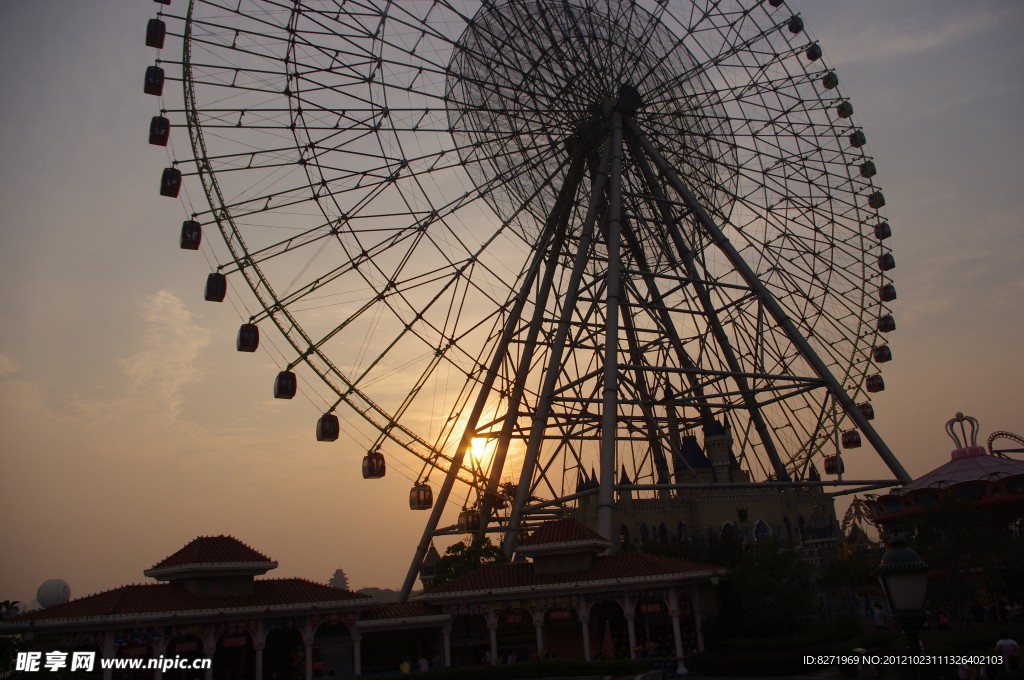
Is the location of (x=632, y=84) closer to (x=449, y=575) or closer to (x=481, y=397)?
(x=481, y=397)

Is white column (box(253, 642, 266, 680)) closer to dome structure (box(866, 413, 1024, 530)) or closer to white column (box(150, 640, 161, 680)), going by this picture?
white column (box(150, 640, 161, 680))

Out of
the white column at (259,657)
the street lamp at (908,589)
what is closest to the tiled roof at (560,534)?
the white column at (259,657)

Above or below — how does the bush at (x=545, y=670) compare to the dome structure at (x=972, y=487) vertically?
below

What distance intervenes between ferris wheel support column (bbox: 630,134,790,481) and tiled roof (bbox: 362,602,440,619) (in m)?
17.2

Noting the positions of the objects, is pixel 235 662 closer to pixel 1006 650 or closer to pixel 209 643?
pixel 209 643

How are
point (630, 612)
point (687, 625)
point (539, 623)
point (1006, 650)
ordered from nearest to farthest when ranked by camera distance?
point (1006, 650)
point (630, 612)
point (539, 623)
point (687, 625)

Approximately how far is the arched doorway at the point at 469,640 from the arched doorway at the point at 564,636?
8.00ft

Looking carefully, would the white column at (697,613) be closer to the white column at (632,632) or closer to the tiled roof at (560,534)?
the white column at (632,632)

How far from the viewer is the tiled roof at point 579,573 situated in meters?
27.7

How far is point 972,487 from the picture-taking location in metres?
36.7

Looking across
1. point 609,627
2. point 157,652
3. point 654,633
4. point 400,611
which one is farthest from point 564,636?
point 157,652

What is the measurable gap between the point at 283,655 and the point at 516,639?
855 cm

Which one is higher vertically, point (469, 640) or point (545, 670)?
point (469, 640)

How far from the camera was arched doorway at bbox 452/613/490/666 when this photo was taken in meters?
31.3
